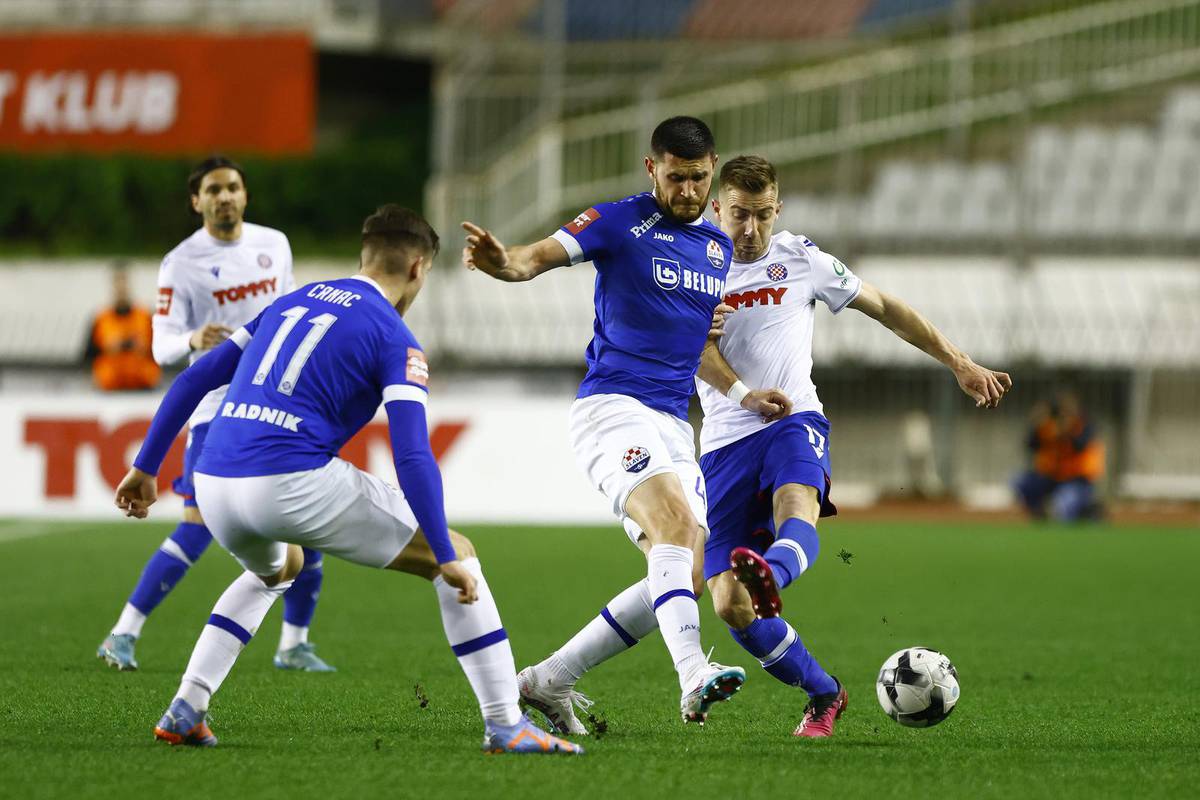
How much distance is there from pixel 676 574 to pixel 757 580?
1.14 ft

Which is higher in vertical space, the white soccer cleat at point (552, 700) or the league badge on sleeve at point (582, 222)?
the league badge on sleeve at point (582, 222)

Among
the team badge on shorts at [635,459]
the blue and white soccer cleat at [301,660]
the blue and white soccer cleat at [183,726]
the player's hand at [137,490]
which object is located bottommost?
the blue and white soccer cleat at [301,660]

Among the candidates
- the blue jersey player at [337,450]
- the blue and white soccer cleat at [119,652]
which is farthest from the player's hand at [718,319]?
the blue and white soccer cleat at [119,652]

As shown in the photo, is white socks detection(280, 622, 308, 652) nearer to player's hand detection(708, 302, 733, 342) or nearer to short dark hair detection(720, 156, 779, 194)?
player's hand detection(708, 302, 733, 342)

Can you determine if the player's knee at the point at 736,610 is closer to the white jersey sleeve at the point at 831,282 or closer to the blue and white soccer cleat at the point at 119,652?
the white jersey sleeve at the point at 831,282

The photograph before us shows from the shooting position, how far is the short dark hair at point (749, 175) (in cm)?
636

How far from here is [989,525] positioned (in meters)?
18.8

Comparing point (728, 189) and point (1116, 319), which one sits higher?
point (728, 189)

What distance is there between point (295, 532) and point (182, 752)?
84 cm

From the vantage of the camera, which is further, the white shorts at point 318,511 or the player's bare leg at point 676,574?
the player's bare leg at point 676,574

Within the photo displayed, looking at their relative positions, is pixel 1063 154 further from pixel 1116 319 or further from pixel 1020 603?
pixel 1020 603

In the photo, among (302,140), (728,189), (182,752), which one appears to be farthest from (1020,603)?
(302,140)

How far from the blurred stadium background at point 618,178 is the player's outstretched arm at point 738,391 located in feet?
34.5

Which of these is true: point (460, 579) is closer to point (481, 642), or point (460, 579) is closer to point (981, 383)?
point (481, 642)
